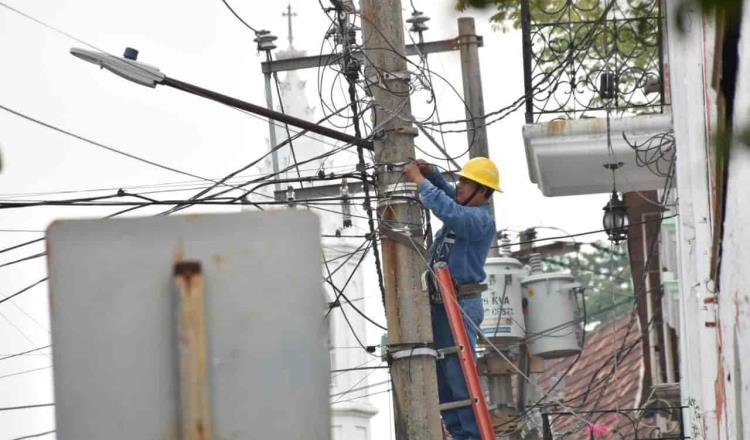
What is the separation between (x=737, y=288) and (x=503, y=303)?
405 inches

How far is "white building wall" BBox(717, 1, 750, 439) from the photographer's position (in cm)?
618

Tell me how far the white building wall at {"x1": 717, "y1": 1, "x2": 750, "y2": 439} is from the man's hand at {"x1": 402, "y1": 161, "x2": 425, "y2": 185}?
2877 mm

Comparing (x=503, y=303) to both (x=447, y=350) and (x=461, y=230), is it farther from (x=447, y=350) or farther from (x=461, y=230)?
(x=461, y=230)

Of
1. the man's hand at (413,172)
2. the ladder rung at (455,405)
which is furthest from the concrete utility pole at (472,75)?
the man's hand at (413,172)

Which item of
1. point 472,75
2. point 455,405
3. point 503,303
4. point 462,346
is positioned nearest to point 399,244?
point 462,346

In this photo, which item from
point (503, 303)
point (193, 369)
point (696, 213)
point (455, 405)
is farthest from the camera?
point (503, 303)

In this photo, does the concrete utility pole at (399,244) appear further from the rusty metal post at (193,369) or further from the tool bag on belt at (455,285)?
the rusty metal post at (193,369)

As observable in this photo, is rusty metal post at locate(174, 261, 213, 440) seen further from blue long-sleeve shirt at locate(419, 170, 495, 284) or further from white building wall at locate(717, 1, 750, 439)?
blue long-sleeve shirt at locate(419, 170, 495, 284)

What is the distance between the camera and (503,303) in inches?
695

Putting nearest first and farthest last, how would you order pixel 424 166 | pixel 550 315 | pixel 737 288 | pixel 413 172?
1. pixel 737 288
2. pixel 413 172
3. pixel 424 166
4. pixel 550 315

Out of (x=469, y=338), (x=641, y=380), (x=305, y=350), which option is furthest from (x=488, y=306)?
(x=305, y=350)

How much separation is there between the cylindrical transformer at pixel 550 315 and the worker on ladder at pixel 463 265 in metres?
5.66

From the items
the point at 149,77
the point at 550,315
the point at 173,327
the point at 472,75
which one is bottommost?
the point at 173,327

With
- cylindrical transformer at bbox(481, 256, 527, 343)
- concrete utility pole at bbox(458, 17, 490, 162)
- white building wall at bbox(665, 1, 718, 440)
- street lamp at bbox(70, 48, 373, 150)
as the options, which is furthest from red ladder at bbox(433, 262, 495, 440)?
concrete utility pole at bbox(458, 17, 490, 162)
